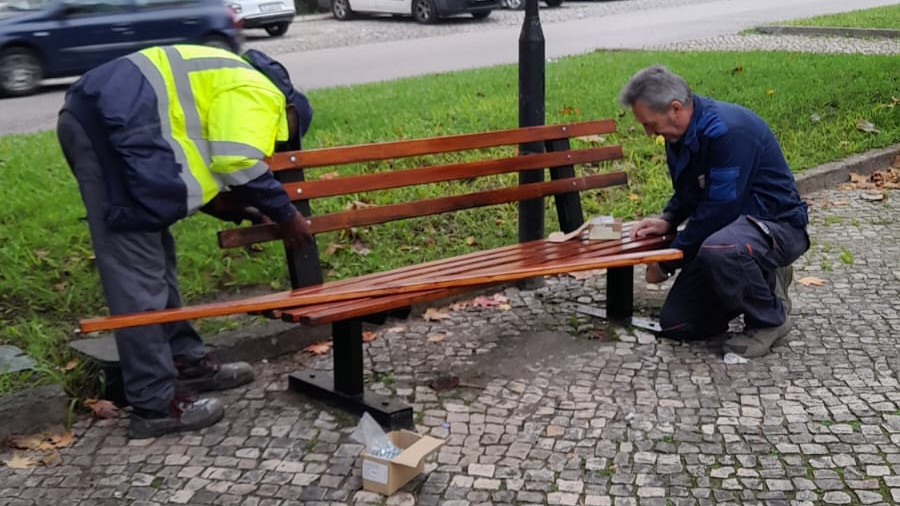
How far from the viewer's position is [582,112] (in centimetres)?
868

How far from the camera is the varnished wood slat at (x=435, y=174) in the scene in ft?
14.9

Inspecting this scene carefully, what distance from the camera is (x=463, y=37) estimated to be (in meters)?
18.6

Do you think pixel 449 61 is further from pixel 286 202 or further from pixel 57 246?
pixel 286 202

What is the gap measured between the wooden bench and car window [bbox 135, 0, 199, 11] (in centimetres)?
956

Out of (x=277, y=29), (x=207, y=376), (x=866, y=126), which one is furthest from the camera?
(x=277, y=29)

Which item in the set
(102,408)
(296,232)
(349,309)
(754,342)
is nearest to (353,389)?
(349,309)

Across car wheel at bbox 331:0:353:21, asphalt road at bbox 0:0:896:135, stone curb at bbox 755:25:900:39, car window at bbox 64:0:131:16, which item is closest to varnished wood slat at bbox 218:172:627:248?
asphalt road at bbox 0:0:896:135

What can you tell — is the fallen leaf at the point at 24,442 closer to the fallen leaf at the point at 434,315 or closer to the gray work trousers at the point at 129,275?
the gray work trousers at the point at 129,275

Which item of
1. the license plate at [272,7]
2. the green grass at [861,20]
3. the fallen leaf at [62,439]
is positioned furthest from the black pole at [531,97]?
the license plate at [272,7]

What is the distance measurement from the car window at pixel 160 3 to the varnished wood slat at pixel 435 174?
31.9 feet

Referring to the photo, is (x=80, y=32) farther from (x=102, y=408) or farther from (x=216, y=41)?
(x=102, y=408)

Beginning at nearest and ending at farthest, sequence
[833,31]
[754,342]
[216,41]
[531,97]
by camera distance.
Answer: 1. [754,342]
2. [531,97]
3. [216,41]
4. [833,31]

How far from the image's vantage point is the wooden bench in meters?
4.12

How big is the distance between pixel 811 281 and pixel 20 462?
4.10 metres
